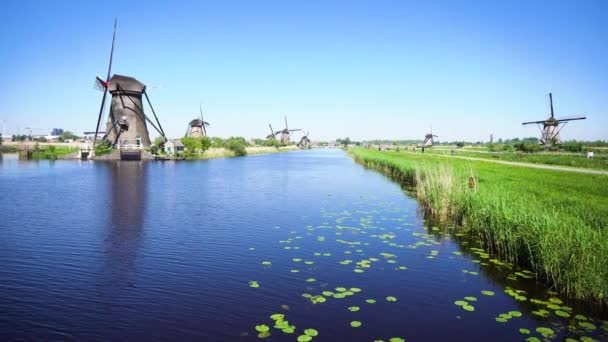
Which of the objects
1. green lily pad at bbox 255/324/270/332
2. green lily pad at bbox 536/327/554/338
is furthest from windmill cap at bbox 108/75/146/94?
green lily pad at bbox 536/327/554/338

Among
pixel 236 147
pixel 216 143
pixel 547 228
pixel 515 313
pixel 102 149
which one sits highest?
pixel 216 143

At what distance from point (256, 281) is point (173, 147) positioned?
6230 centimetres

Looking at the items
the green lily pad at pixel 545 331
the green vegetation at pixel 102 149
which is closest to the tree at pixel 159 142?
the green vegetation at pixel 102 149

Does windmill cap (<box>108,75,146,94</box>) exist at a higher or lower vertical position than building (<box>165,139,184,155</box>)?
higher

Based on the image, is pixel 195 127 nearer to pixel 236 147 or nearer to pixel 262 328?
pixel 236 147

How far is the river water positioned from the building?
1944 inches

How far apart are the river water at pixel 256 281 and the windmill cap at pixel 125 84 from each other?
4761cm

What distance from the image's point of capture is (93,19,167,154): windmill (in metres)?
59.6

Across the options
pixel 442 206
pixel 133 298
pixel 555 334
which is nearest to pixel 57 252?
pixel 133 298

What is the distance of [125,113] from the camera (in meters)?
59.7

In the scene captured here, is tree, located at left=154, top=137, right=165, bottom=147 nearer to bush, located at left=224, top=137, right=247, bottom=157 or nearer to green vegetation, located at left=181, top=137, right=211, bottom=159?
green vegetation, located at left=181, top=137, right=211, bottom=159

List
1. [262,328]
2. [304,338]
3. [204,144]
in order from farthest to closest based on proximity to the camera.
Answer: [204,144] → [262,328] → [304,338]

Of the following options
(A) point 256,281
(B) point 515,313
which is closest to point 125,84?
(A) point 256,281

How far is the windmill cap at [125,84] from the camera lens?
5944cm
